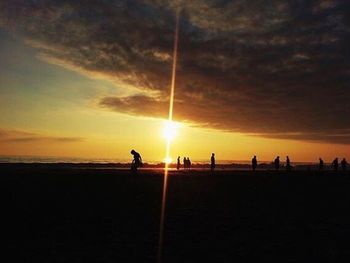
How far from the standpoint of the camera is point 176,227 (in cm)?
1582

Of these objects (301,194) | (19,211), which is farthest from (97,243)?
(301,194)

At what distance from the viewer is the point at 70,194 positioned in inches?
1022

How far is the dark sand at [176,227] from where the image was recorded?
1203 cm

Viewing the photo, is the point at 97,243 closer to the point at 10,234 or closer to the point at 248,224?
the point at 10,234

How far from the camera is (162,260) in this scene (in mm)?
11414

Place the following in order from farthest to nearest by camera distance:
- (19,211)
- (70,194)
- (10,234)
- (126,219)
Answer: (70,194) → (19,211) → (126,219) → (10,234)

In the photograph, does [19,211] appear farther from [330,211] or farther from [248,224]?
[330,211]

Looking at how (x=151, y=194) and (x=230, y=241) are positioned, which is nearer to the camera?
(x=230, y=241)

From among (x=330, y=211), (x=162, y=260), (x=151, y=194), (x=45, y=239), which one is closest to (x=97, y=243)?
(x=45, y=239)

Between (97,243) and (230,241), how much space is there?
3.94 m

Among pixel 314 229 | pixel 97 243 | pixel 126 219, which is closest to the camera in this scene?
pixel 97 243

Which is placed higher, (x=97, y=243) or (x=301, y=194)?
(x=301, y=194)

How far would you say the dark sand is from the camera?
12.0m

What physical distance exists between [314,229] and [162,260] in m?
6.68
